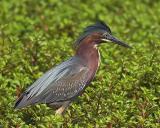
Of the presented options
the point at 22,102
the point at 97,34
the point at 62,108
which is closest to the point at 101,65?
the point at 97,34

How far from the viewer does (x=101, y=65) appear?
10.0 meters

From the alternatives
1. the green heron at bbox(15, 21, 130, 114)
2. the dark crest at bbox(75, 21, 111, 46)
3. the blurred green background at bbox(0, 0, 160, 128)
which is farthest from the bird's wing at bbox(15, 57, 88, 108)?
the dark crest at bbox(75, 21, 111, 46)

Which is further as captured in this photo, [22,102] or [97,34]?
[97,34]

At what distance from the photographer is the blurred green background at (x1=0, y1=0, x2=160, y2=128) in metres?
8.34

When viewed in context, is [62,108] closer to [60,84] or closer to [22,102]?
[60,84]

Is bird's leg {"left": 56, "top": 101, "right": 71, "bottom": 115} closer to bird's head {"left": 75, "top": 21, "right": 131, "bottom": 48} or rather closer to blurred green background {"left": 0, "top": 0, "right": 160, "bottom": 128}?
blurred green background {"left": 0, "top": 0, "right": 160, "bottom": 128}

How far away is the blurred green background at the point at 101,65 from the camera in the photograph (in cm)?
834

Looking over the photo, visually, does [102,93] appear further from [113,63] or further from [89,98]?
[113,63]

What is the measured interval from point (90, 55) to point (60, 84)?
0.52m

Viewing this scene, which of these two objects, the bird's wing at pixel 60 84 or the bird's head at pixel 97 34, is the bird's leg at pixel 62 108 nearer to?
the bird's wing at pixel 60 84

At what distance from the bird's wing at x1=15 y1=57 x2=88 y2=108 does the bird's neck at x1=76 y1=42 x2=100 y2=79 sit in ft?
0.25

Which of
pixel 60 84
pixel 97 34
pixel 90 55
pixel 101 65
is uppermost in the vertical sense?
pixel 97 34

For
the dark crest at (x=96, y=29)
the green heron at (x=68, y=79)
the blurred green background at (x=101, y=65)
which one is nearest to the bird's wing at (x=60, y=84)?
the green heron at (x=68, y=79)

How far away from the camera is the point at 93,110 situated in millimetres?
8656
